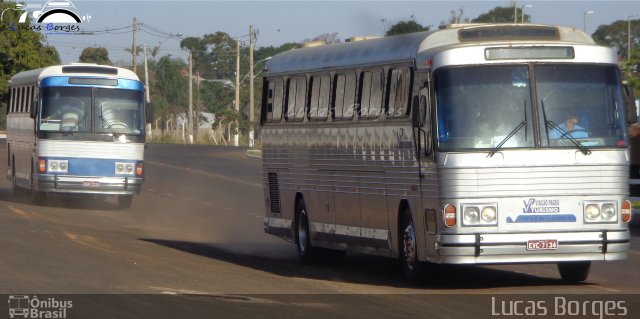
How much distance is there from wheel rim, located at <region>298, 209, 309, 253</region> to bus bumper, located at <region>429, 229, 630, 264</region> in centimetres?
480

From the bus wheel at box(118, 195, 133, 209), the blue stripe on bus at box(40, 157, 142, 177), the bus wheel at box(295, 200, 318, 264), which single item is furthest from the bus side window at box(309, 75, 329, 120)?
the bus wheel at box(118, 195, 133, 209)

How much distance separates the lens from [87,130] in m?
28.3

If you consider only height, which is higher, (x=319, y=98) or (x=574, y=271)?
(x=319, y=98)

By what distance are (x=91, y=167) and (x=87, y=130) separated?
0.87m

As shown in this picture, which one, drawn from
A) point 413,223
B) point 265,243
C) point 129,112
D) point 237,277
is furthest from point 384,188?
point 129,112

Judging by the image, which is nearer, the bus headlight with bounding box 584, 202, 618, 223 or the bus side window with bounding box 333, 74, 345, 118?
the bus headlight with bounding box 584, 202, 618, 223

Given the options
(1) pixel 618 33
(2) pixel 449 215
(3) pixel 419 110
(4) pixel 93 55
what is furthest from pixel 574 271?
(4) pixel 93 55

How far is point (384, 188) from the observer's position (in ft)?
51.3

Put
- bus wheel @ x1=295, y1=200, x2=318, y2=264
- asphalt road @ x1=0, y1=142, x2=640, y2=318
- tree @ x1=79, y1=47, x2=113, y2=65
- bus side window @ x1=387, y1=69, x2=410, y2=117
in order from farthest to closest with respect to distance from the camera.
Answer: tree @ x1=79, y1=47, x2=113, y2=65, bus wheel @ x1=295, y1=200, x2=318, y2=264, bus side window @ x1=387, y1=69, x2=410, y2=117, asphalt road @ x1=0, y1=142, x2=640, y2=318

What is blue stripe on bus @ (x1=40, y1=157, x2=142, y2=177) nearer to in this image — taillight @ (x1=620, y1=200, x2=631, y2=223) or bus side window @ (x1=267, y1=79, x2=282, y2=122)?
bus side window @ (x1=267, y1=79, x2=282, y2=122)

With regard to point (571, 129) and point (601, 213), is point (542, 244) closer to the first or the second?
point (601, 213)

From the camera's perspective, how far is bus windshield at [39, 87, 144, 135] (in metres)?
28.2

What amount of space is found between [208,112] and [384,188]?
10516 centimetres

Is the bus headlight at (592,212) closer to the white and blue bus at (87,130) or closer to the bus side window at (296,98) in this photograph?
the bus side window at (296,98)
